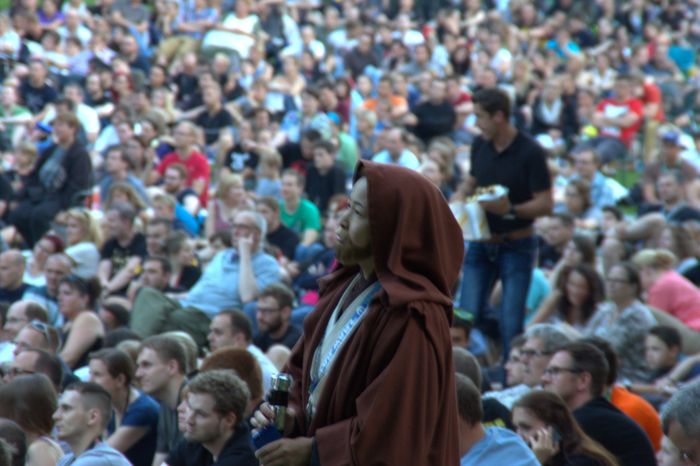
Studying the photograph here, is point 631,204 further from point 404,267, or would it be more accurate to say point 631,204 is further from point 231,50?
point 404,267

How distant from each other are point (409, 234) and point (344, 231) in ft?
0.70

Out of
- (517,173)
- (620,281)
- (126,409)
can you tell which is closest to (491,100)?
(517,173)

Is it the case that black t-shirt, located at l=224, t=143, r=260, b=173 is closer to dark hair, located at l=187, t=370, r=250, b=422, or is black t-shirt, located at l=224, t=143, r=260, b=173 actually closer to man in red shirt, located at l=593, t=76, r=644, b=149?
man in red shirt, located at l=593, t=76, r=644, b=149

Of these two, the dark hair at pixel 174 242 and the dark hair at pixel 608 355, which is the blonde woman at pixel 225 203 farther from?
the dark hair at pixel 608 355

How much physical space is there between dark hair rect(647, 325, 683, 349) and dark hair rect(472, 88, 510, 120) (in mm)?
1554

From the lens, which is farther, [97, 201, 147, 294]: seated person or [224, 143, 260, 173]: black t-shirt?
[224, 143, 260, 173]: black t-shirt

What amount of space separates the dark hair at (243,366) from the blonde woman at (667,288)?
3462 mm

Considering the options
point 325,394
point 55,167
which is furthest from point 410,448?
point 55,167

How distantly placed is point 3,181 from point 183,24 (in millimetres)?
8290

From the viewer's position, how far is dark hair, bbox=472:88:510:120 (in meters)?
7.85

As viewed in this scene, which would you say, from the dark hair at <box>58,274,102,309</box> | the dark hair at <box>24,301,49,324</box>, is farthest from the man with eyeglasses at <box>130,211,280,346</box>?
the dark hair at <box>24,301,49,324</box>

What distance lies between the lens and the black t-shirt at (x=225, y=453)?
214 inches

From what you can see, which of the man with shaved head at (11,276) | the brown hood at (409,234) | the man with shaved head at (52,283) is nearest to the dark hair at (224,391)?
the brown hood at (409,234)

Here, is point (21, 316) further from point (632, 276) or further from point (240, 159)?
point (240, 159)
